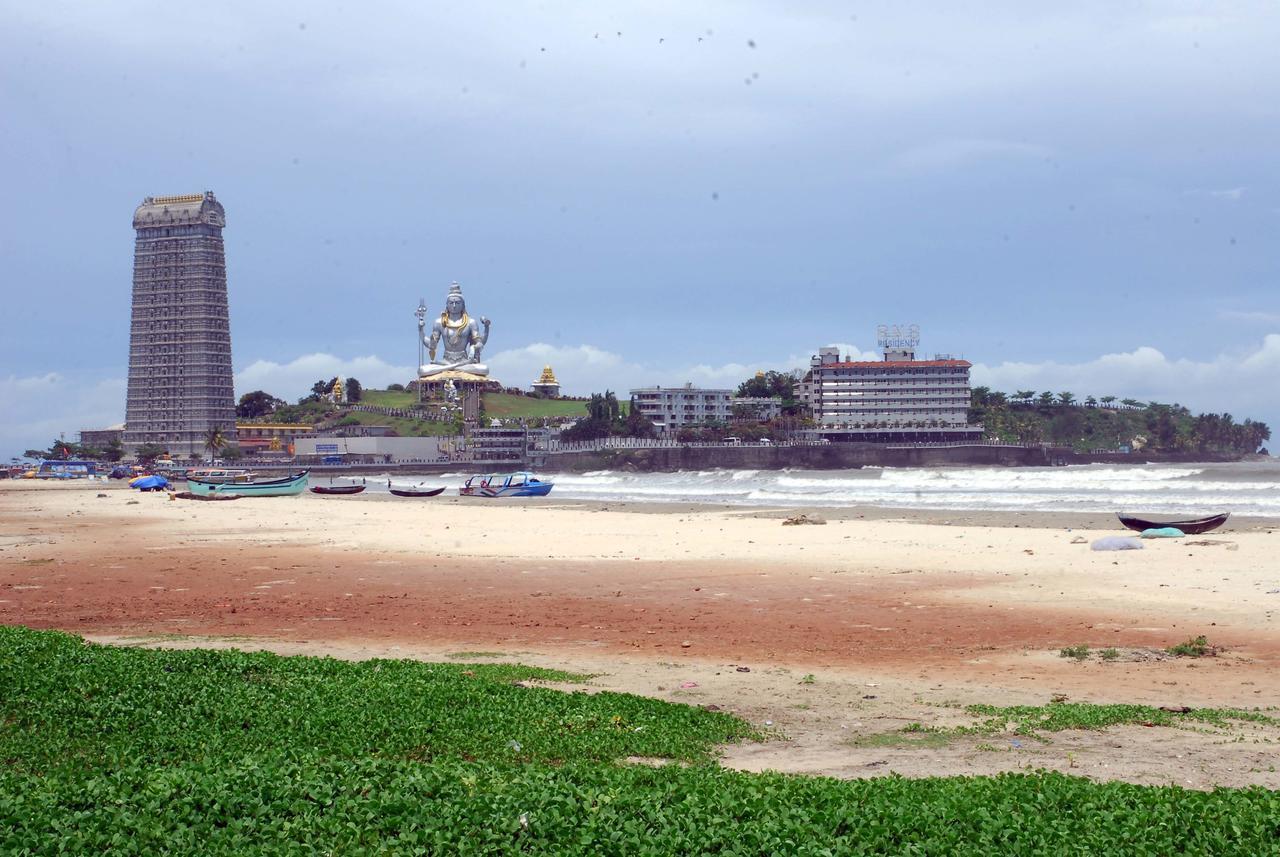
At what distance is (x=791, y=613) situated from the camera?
19.5 metres

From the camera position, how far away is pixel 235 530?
41531 mm

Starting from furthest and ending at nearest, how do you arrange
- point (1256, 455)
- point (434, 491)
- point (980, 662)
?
point (1256, 455) → point (434, 491) → point (980, 662)

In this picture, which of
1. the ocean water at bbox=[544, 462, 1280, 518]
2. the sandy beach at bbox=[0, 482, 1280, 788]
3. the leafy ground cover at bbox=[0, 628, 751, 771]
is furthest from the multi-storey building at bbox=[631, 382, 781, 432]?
the leafy ground cover at bbox=[0, 628, 751, 771]

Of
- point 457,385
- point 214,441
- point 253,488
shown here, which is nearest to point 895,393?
point 457,385

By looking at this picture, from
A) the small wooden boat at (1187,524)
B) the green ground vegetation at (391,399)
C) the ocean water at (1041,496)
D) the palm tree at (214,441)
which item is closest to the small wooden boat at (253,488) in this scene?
the ocean water at (1041,496)

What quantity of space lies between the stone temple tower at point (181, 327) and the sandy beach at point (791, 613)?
10972 cm

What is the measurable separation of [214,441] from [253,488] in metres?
71.3

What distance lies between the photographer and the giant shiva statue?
Answer: 602 feet

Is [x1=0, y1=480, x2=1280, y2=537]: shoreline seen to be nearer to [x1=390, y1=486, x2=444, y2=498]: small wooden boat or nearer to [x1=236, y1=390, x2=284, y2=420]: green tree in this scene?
[x1=390, y1=486, x2=444, y2=498]: small wooden boat

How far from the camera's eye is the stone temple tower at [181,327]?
5620 inches

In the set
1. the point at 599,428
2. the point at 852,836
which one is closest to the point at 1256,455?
the point at 599,428

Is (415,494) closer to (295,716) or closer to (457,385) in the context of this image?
(295,716)

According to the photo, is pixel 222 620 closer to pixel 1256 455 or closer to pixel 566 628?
pixel 566 628

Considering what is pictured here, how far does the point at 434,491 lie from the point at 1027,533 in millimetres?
49513
